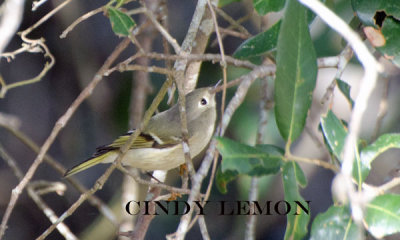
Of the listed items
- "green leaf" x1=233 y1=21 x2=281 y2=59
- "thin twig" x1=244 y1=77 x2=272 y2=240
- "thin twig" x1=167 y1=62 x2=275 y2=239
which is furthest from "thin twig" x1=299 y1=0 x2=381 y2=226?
"thin twig" x1=244 y1=77 x2=272 y2=240

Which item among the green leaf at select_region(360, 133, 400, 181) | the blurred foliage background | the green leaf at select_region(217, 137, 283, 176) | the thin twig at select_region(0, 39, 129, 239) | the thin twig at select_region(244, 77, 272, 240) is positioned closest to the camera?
the green leaf at select_region(217, 137, 283, 176)

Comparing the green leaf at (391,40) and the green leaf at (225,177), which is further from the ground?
the green leaf at (391,40)

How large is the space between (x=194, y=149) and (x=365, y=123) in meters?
1.43

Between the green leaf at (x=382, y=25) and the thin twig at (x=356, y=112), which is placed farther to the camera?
the green leaf at (x=382, y=25)

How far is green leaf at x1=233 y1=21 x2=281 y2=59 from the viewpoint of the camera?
2012mm

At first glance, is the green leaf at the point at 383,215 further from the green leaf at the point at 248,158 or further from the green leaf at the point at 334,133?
the green leaf at the point at 248,158

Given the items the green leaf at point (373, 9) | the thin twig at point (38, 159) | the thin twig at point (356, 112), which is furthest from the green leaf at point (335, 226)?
the thin twig at point (38, 159)

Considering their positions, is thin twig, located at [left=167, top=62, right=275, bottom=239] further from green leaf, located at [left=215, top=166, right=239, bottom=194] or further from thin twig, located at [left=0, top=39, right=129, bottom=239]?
thin twig, located at [left=0, top=39, right=129, bottom=239]

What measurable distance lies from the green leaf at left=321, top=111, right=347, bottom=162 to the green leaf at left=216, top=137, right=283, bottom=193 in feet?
0.46

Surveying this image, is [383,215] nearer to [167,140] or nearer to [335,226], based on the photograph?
[335,226]

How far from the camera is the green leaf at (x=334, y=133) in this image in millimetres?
1521

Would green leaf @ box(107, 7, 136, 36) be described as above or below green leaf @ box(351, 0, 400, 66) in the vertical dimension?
above

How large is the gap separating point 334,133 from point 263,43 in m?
0.59

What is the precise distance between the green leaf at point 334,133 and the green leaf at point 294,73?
7 centimetres
